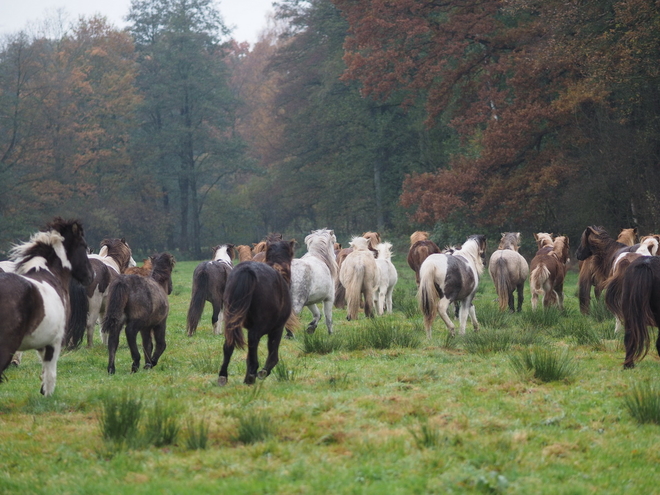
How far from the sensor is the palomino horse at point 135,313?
9812 mm

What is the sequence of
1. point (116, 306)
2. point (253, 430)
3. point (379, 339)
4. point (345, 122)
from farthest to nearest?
point (345, 122) → point (379, 339) → point (116, 306) → point (253, 430)

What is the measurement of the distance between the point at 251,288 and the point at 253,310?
30 centimetres

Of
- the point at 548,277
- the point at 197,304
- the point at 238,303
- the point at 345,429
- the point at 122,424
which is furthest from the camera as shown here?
the point at 548,277

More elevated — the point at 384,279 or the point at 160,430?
the point at 384,279

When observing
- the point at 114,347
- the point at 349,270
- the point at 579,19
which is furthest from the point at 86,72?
the point at 114,347

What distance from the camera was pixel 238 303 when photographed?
825cm

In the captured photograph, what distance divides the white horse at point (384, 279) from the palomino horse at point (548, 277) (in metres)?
3.13

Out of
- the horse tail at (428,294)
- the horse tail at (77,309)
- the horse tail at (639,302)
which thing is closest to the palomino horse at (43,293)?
the horse tail at (77,309)

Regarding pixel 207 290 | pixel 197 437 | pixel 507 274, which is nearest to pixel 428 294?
pixel 207 290

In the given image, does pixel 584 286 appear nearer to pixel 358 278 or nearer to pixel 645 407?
pixel 358 278

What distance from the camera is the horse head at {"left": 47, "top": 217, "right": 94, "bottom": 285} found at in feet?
28.6

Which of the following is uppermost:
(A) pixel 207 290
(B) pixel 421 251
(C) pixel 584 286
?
(B) pixel 421 251

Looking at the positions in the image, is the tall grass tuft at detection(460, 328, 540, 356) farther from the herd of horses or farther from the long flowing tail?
the long flowing tail

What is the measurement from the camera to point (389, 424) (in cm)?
674
